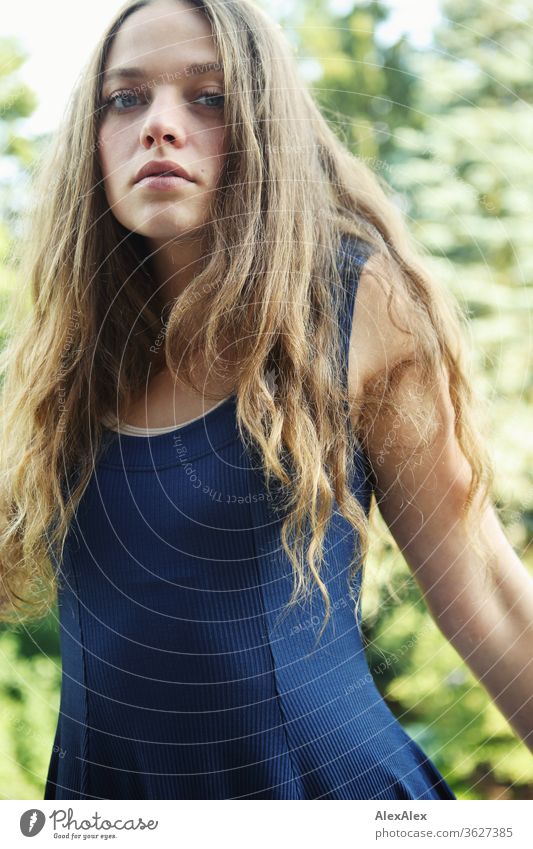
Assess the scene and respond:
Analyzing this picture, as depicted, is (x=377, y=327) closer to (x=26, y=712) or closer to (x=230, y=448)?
(x=230, y=448)

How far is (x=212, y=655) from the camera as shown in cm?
44

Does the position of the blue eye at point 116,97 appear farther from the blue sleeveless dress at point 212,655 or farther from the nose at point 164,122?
the blue sleeveless dress at point 212,655

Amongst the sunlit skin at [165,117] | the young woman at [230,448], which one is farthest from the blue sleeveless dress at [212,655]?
the sunlit skin at [165,117]

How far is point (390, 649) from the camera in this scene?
614 mm

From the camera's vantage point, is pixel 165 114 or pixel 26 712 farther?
pixel 26 712

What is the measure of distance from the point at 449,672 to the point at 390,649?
0.06 meters

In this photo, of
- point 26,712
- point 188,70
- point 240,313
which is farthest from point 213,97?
point 26,712

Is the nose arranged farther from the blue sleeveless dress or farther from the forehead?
the blue sleeveless dress

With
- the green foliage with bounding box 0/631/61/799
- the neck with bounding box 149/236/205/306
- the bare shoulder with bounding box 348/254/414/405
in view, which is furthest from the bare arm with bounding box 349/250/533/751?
the green foliage with bounding box 0/631/61/799

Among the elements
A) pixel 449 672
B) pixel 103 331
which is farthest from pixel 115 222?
pixel 449 672

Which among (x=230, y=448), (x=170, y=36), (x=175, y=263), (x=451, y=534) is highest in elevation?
(x=170, y=36)

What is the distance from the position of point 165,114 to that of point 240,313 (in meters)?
0.12

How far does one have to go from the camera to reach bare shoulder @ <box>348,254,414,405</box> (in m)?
0.47
